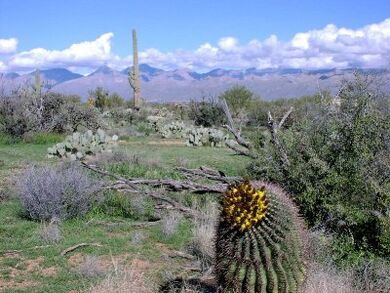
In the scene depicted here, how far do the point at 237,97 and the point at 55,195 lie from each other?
3146cm

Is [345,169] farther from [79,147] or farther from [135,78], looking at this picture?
[135,78]

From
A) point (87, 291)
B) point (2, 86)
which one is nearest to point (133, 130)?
point (2, 86)

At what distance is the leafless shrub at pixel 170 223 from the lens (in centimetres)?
882

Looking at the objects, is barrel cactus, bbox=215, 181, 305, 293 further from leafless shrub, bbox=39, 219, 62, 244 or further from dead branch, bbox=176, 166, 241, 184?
dead branch, bbox=176, 166, 241, 184

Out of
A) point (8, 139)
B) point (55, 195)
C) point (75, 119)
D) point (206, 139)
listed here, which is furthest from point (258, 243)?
point (75, 119)

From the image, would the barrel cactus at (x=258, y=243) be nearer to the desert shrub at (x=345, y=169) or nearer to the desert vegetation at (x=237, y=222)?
the desert vegetation at (x=237, y=222)

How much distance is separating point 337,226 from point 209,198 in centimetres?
330

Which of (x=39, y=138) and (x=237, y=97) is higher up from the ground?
(x=237, y=97)

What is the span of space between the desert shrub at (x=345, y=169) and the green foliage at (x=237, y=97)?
29.5 m

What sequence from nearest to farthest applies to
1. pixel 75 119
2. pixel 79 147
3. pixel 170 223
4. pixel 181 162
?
1. pixel 170 223
2. pixel 181 162
3. pixel 79 147
4. pixel 75 119

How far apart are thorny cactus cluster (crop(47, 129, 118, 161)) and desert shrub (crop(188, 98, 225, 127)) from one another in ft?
41.1

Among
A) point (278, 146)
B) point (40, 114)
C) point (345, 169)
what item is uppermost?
point (278, 146)

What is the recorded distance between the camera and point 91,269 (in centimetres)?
691

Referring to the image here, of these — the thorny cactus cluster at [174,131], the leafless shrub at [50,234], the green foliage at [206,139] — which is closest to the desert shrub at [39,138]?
the green foliage at [206,139]
